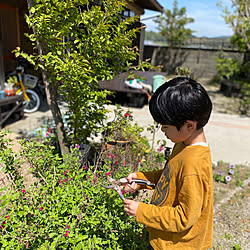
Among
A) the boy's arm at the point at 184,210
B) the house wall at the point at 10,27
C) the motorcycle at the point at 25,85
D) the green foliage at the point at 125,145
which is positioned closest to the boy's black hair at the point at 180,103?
the boy's arm at the point at 184,210

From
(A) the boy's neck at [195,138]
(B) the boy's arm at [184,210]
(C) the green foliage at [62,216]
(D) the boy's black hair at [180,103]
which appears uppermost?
(D) the boy's black hair at [180,103]

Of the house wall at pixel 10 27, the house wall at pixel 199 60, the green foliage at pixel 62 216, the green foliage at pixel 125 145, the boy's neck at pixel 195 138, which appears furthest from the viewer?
the house wall at pixel 199 60

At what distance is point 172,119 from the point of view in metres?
1.16

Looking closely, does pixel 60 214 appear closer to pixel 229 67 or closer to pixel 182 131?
pixel 182 131

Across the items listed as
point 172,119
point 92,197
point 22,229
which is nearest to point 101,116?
point 92,197

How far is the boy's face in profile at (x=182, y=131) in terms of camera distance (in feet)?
3.87

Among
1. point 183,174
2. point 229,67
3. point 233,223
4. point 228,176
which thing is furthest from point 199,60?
point 183,174

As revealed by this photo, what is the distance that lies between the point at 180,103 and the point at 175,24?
944 inches

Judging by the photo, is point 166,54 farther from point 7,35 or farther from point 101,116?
point 101,116

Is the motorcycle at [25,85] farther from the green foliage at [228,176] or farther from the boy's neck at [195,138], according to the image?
the boy's neck at [195,138]

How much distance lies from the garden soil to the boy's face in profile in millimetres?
1370

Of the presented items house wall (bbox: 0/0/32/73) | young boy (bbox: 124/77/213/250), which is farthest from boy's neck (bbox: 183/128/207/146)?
house wall (bbox: 0/0/32/73)

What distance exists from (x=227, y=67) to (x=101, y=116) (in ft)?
36.7

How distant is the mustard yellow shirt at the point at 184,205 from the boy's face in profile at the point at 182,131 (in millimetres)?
60
